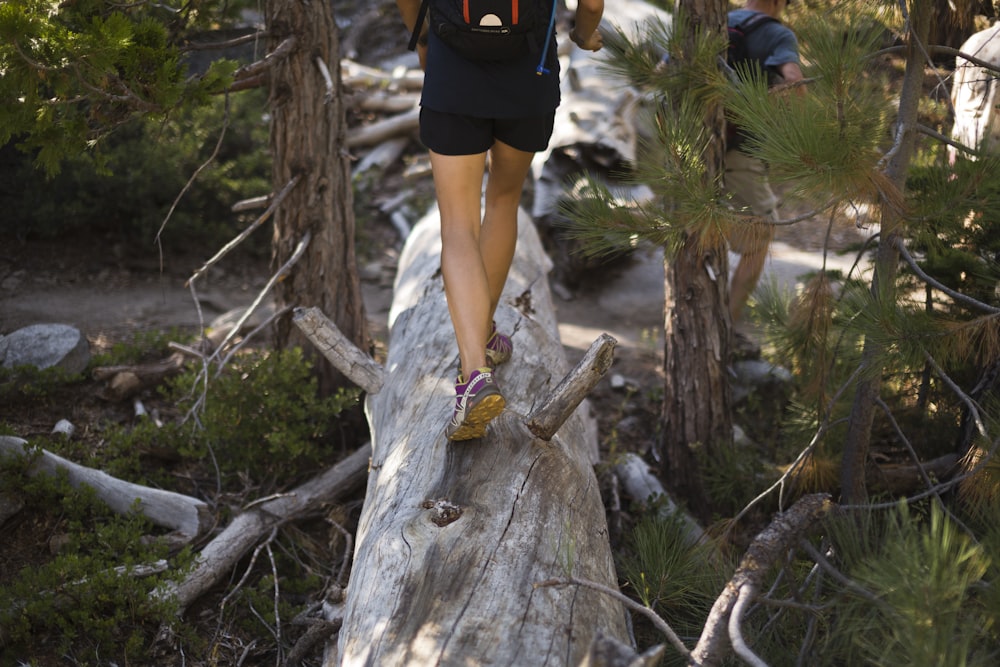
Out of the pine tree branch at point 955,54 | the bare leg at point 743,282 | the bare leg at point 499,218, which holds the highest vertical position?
the pine tree branch at point 955,54

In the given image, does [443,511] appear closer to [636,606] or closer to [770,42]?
[636,606]

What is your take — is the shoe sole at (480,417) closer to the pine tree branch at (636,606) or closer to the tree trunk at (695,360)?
the pine tree branch at (636,606)

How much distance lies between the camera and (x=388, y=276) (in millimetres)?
7496

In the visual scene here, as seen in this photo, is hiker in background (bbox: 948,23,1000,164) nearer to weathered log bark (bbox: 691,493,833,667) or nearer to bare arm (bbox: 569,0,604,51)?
bare arm (bbox: 569,0,604,51)

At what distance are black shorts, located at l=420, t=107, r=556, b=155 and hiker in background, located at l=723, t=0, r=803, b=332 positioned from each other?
0.85m

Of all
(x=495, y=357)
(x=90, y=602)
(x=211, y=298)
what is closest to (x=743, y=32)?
(x=495, y=357)

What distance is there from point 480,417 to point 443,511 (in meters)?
0.36

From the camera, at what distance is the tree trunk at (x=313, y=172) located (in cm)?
420

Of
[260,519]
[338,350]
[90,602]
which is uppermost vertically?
[338,350]

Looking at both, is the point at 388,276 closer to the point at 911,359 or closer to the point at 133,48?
the point at 133,48

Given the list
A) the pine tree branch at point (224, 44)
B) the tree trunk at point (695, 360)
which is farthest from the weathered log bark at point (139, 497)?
the tree trunk at point (695, 360)

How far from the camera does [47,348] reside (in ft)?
15.5

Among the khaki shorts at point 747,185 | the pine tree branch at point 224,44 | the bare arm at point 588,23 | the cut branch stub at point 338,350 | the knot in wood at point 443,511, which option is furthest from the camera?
the khaki shorts at point 747,185

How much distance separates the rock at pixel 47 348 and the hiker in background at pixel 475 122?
9.56 ft
